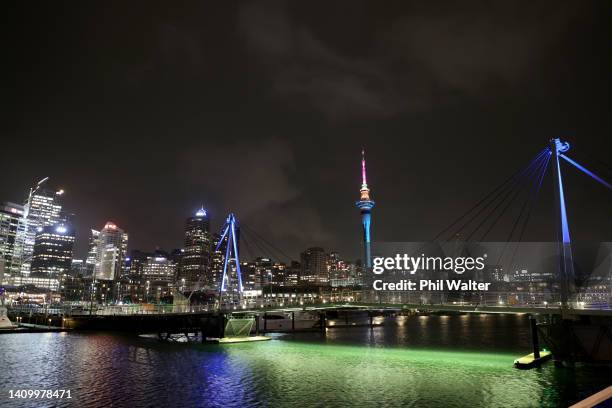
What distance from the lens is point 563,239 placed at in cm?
3559

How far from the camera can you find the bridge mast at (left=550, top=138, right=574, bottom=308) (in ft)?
115

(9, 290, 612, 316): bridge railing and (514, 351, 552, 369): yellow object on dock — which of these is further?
(9, 290, 612, 316): bridge railing

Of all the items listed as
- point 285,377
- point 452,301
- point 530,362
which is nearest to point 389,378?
point 285,377

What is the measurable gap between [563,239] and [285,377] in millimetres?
24568

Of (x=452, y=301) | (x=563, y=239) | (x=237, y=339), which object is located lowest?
(x=237, y=339)

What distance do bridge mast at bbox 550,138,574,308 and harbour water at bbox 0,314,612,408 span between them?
658 centimetres

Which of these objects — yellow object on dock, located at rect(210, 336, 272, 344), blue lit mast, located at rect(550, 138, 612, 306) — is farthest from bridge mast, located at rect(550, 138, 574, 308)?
yellow object on dock, located at rect(210, 336, 272, 344)

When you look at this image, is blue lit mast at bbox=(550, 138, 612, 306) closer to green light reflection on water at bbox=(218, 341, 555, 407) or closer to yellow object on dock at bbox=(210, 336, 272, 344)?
green light reflection on water at bbox=(218, 341, 555, 407)

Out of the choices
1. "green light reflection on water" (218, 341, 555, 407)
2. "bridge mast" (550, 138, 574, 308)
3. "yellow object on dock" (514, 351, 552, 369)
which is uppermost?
"bridge mast" (550, 138, 574, 308)

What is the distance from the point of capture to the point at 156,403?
89.8ft

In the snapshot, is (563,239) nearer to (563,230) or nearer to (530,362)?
(563,230)

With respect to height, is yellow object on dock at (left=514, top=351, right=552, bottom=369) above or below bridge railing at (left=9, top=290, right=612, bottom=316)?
below

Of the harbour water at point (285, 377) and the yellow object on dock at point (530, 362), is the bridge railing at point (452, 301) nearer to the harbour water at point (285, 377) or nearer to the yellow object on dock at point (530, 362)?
the yellow object on dock at point (530, 362)

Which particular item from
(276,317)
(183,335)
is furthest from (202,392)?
(276,317)
